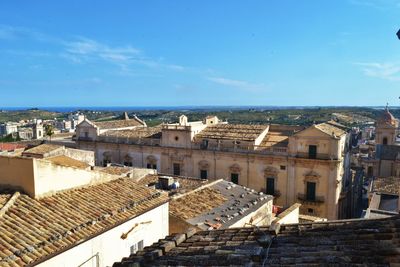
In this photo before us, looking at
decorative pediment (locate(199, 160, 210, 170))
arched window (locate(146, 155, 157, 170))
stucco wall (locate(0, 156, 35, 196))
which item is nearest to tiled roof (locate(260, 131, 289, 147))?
decorative pediment (locate(199, 160, 210, 170))

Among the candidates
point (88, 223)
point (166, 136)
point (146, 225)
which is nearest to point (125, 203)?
point (146, 225)

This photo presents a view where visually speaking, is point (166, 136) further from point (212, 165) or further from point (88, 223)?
point (88, 223)

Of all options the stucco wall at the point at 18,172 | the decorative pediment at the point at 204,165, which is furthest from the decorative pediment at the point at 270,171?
the stucco wall at the point at 18,172

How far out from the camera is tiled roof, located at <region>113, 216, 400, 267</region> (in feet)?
17.8

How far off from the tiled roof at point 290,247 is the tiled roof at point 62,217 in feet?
7.37

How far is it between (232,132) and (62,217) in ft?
93.6

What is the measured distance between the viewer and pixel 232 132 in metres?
37.0

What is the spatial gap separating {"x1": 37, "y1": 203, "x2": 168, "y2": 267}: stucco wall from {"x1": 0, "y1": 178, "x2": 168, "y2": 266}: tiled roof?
0.23 meters

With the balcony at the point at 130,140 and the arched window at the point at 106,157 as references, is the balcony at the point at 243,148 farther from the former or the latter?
the arched window at the point at 106,157

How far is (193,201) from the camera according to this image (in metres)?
17.1

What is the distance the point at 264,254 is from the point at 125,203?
236 inches

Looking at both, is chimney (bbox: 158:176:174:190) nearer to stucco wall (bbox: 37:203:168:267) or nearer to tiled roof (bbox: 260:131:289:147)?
stucco wall (bbox: 37:203:168:267)

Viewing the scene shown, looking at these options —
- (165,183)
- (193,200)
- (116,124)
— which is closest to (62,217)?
(193,200)

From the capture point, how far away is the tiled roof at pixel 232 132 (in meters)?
35.6
